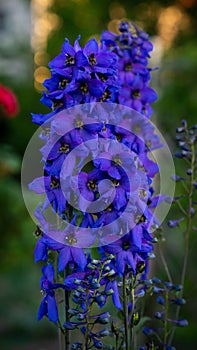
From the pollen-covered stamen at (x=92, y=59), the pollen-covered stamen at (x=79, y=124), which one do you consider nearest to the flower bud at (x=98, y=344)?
the pollen-covered stamen at (x=79, y=124)

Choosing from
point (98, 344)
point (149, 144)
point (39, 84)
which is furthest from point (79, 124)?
point (39, 84)

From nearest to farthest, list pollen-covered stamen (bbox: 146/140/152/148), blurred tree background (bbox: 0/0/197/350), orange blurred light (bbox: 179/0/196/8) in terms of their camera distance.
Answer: pollen-covered stamen (bbox: 146/140/152/148) < blurred tree background (bbox: 0/0/197/350) < orange blurred light (bbox: 179/0/196/8)

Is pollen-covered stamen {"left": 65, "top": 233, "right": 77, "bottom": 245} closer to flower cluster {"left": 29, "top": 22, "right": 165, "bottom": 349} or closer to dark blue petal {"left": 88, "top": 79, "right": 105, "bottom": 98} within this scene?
flower cluster {"left": 29, "top": 22, "right": 165, "bottom": 349}

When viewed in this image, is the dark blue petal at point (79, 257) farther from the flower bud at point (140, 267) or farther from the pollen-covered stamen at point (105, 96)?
the pollen-covered stamen at point (105, 96)

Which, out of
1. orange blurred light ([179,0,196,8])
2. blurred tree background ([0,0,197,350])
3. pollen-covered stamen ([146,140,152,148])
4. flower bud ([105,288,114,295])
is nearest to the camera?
flower bud ([105,288,114,295])

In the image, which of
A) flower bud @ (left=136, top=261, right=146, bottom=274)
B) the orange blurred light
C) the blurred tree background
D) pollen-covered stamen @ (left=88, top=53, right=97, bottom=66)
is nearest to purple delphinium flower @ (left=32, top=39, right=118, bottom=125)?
pollen-covered stamen @ (left=88, top=53, right=97, bottom=66)

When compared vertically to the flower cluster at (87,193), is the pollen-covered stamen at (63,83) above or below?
above

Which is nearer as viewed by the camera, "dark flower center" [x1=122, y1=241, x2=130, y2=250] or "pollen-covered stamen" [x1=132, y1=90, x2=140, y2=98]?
"dark flower center" [x1=122, y1=241, x2=130, y2=250]
